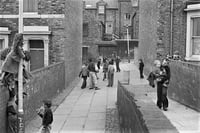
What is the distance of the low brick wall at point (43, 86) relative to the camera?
11.4 m

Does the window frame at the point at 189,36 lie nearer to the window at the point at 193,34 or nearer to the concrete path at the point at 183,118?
the window at the point at 193,34

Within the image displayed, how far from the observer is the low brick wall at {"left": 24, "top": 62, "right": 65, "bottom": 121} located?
1138 cm

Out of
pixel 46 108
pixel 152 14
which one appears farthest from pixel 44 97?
pixel 152 14

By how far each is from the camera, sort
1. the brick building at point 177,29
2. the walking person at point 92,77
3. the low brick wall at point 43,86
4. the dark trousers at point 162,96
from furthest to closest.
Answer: the walking person at point 92,77
the brick building at point 177,29
the dark trousers at point 162,96
the low brick wall at point 43,86

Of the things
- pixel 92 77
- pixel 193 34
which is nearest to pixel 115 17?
pixel 92 77

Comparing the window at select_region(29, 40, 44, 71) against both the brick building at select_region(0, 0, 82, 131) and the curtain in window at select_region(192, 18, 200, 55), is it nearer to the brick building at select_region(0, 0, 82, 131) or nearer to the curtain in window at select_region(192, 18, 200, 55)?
the brick building at select_region(0, 0, 82, 131)

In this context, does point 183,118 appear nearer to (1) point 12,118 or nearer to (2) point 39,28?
(1) point 12,118

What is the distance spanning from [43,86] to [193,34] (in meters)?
8.50

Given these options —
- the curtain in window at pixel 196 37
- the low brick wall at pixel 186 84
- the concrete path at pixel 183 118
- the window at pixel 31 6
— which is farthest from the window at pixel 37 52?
the concrete path at pixel 183 118

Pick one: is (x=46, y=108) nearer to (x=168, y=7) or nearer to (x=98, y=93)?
(x=98, y=93)

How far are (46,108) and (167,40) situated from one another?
12.4m

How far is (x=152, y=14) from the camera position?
880 inches

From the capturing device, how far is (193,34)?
18250mm

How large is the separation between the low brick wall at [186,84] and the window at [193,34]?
317 centimetres
